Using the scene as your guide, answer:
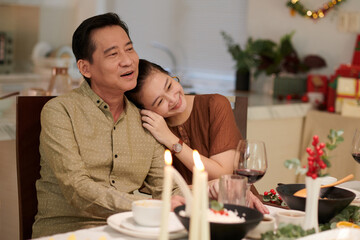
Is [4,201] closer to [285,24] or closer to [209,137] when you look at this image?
[209,137]

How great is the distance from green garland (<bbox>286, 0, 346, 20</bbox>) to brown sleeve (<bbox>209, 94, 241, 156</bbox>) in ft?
6.95

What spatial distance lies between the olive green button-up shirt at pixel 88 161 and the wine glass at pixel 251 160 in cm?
37

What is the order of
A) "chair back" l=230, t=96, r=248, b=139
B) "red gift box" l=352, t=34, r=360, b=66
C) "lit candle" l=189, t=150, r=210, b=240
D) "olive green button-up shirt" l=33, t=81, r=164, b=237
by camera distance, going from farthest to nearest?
"red gift box" l=352, t=34, r=360, b=66 → "chair back" l=230, t=96, r=248, b=139 → "olive green button-up shirt" l=33, t=81, r=164, b=237 → "lit candle" l=189, t=150, r=210, b=240

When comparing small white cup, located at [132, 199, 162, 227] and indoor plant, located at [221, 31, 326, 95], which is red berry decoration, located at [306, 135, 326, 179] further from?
indoor plant, located at [221, 31, 326, 95]

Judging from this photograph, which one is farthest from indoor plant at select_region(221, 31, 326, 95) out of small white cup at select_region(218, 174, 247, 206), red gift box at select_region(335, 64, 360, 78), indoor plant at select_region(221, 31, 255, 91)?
small white cup at select_region(218, 174, 247, 206)

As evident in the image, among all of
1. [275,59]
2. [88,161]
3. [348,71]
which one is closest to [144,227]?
[88,161]

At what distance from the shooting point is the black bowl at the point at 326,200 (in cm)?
137

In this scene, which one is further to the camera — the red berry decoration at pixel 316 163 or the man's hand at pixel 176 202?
the man's hand at pixel 176 202

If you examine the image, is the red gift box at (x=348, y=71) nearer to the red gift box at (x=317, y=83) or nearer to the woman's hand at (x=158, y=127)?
the red gift box at (x=317, y=83)

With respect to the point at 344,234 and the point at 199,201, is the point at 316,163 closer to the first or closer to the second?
the point at 344,234

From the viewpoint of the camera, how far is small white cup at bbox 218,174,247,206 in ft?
4.29

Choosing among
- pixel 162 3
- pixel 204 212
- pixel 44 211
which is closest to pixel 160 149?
pixel 44 211

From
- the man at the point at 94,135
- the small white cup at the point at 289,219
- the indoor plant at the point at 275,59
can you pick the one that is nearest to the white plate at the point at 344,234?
the small white cup at the point at 289,219

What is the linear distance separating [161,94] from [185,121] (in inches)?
8.2
